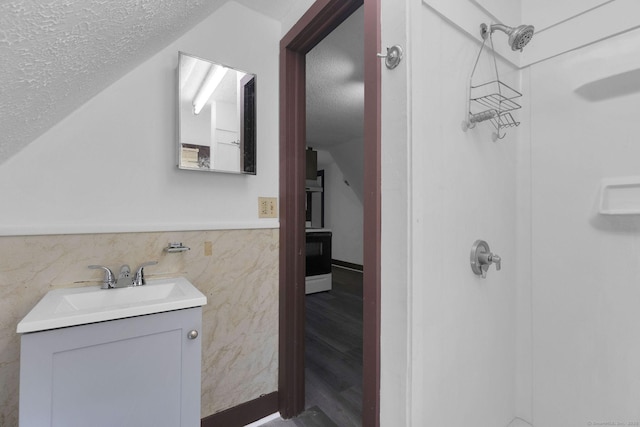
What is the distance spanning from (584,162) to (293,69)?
145 centimetres

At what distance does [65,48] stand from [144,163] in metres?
0.62

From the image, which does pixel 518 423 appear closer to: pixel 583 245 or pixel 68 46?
pixel 583 245

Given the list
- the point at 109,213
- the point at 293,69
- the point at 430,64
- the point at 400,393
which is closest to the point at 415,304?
the point at 400,393

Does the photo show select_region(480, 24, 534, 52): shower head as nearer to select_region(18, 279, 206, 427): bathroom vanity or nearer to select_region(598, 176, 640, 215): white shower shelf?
select_region(598, 176, 640, 215): white shower shelf

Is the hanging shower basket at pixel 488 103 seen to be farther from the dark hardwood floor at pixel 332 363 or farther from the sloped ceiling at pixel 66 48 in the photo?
the dark hardwood floor at pixel 332 363

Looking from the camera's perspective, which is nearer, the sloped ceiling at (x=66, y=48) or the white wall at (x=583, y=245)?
the sloped ceiling at (x=66, y=48)

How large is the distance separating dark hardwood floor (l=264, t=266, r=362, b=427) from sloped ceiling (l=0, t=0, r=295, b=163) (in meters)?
1.71

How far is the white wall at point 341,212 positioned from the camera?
18.4 ft

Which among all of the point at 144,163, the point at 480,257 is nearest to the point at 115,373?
the point at 144,163

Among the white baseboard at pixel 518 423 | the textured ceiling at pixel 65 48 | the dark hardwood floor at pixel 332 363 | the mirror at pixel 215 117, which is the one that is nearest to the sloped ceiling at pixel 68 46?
the textured ceiling at pixel 65 48

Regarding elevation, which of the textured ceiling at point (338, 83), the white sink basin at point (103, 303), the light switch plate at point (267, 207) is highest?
the textured ceiling at point (338, 83)

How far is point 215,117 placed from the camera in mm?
1415

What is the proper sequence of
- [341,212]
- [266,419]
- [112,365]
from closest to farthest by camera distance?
[112,365] < [266,419] < [341,212]

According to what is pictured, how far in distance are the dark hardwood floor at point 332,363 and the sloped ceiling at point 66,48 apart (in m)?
1.71
